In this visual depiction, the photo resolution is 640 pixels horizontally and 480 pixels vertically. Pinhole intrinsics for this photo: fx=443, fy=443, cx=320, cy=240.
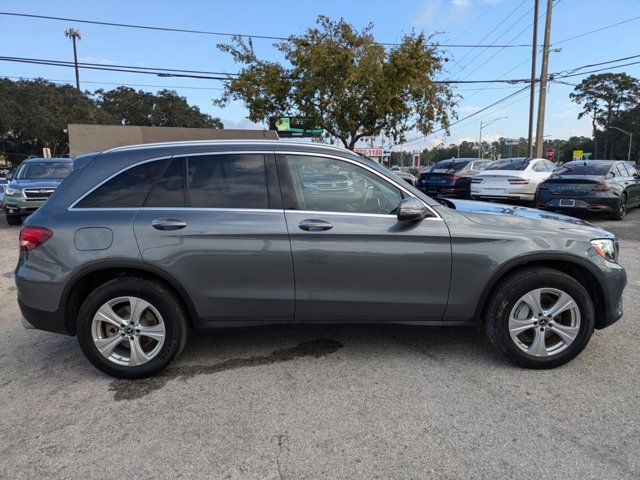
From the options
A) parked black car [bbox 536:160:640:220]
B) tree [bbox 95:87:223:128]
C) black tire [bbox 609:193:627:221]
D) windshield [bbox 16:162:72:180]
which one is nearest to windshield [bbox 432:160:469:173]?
parked black car [bbox 536:160:640:220]

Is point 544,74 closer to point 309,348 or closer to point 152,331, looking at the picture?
point 309,348

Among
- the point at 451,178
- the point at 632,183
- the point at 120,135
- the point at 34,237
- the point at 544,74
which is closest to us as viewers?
the point at 34,237

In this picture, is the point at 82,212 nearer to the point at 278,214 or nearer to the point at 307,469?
the point at 278,214

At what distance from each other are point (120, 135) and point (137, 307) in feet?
89.5

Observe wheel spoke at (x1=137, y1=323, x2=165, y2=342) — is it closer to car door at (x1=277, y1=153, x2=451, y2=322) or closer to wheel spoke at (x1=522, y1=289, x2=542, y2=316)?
car door at (x1=277, y1=153, x2=451, y2=322)

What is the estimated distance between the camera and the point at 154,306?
3252mm

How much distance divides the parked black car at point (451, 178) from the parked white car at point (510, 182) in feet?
4.85

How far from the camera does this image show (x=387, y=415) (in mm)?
2832

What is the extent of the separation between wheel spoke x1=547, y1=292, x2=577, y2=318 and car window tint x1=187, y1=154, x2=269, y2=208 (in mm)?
2257

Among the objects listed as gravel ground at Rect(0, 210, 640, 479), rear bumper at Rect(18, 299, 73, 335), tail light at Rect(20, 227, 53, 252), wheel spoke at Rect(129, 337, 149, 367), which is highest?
tail light at Rect(20, 227, 53, 252)

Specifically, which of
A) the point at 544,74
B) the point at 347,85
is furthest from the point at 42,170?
the point at 544,74

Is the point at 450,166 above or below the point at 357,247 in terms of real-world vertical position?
above

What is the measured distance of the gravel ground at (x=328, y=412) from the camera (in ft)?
7.88

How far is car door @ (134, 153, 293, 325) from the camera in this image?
10.5 ft
